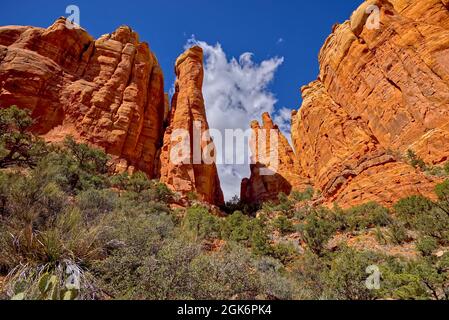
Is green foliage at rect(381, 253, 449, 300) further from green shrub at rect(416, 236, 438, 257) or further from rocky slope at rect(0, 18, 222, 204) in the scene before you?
rocky slope at rect(0, 18, 222, 204)

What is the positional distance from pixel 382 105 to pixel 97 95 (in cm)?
3258

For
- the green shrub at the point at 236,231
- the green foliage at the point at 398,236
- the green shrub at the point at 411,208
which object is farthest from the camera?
the green shrub at the point at 411,208

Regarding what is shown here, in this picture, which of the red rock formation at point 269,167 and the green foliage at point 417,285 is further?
the red rock formation at point 269,167

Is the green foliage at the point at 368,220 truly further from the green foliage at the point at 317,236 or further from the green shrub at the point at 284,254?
the green shrub at the point at 284,254

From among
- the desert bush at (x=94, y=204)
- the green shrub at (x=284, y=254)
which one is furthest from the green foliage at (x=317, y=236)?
the desert bush at (x=94, y=204)

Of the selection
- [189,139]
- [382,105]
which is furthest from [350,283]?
[382,105]

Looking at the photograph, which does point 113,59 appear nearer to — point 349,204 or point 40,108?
point 40,108

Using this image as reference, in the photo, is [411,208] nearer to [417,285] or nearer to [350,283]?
[350,283]

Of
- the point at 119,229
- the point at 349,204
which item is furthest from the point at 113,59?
the point at 119,229

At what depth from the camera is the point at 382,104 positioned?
30.6 m

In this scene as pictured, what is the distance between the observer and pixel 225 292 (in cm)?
421

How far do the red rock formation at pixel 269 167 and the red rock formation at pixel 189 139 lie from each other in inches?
259

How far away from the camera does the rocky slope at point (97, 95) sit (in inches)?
1125

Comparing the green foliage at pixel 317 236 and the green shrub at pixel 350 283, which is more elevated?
the green foliage at pixel 317 236
